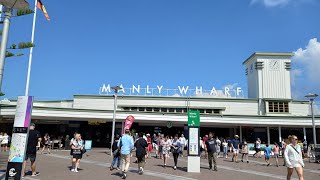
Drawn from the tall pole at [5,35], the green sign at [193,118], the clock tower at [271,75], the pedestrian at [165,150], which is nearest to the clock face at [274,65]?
the clock tower at [271,75]

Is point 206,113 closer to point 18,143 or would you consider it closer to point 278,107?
point 278,107

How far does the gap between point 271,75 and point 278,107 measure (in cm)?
390

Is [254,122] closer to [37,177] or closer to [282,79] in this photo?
[282,79]

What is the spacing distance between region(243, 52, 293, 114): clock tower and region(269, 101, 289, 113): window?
0.94 metres

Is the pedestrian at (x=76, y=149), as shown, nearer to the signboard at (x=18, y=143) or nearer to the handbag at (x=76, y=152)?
the handbag at (x=76, y=152)

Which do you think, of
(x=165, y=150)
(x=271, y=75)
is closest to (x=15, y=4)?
(x=165, y=150)

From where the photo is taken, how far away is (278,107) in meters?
34.0

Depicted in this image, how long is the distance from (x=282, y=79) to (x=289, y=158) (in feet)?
91.9

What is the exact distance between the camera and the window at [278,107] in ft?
111

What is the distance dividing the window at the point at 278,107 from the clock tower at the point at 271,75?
3.10 feet

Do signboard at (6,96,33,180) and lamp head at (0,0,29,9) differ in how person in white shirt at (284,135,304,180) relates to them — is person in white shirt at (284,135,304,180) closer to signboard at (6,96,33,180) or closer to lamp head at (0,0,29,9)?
signboard at (6,96,33,180)

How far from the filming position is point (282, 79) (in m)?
35.5

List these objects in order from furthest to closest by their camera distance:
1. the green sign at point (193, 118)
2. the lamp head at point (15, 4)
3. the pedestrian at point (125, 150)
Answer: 1. the green sign at point (193, 118)
2. the pedestrian at point (125, 150)
3. the lamp head at point (15, 4)

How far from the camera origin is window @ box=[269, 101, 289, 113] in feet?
111
